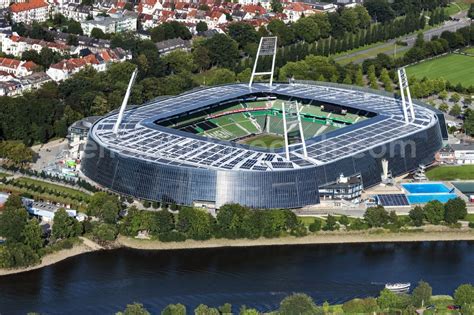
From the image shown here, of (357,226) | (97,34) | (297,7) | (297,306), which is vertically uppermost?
(297,7)

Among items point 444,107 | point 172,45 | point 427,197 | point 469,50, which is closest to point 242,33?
point 172,45

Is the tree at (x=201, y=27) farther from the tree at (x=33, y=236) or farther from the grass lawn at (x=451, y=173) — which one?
the tree at (x=33, y=236)

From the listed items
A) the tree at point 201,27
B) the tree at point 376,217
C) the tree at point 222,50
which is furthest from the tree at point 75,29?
the tree at point 376,217

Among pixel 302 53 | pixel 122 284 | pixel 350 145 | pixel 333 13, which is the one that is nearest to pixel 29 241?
pixel 122 284

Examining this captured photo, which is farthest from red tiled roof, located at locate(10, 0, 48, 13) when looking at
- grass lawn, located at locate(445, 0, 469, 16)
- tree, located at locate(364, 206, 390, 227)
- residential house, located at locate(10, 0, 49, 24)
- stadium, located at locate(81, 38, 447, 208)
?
tree, located at locate(364, 206, 390, 227)

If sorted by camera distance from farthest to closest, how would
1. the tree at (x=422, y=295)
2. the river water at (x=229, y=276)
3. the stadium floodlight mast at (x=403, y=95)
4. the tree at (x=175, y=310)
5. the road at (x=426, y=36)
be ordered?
the road at (x=426, y=36) < the stadium floodlight mast at (x=403, y=95) < the river water at (x=229, y=276) < the tree at (x=422, y=295) < the tree at (x=175, y=310)

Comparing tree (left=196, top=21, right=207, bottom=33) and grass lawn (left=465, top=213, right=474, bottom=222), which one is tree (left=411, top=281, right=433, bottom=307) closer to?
grass lawn (left=465, top=213, right=474, bottom=222)

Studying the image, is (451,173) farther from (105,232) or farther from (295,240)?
(105,232)
